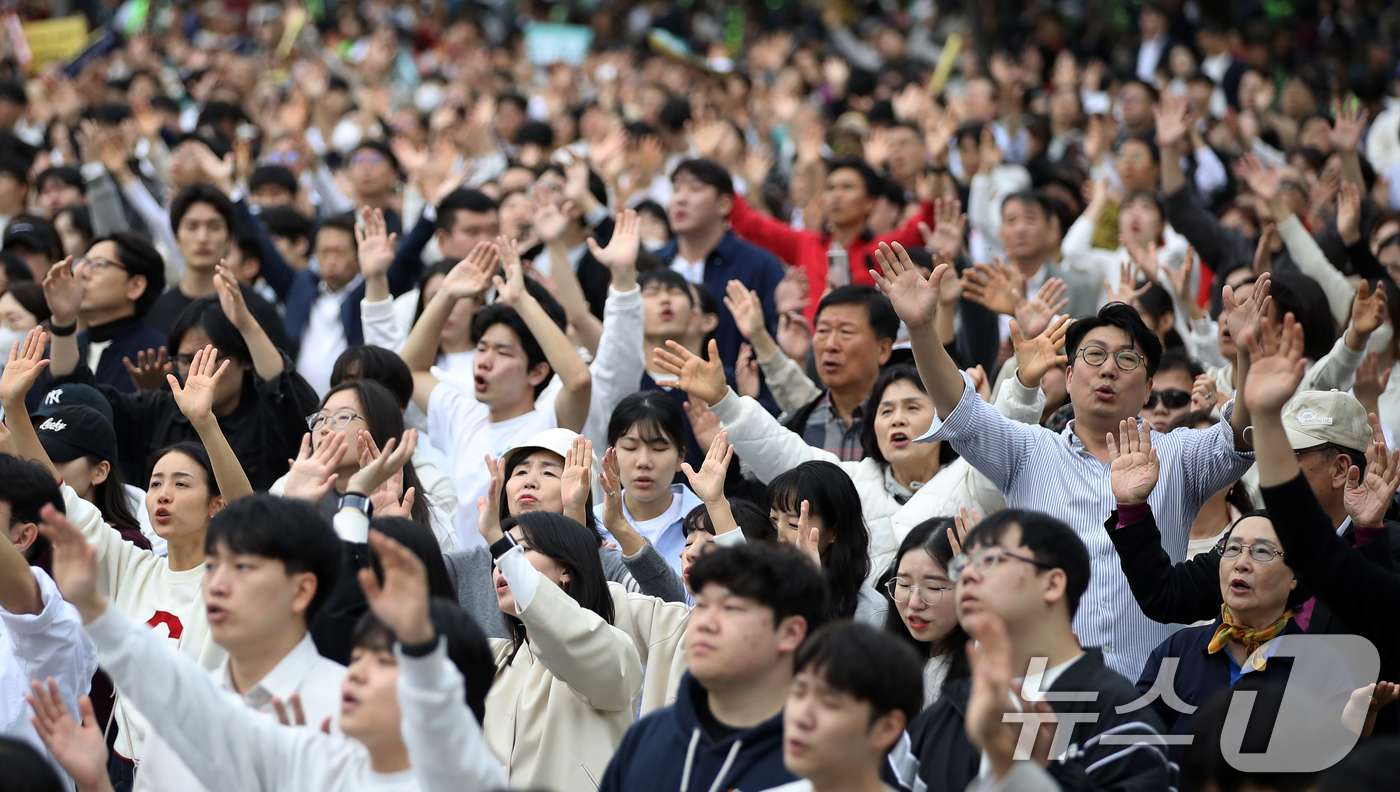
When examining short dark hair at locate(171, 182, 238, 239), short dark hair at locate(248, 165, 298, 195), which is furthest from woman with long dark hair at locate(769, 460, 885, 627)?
short dark hair at locate(248, 165, 298, 195)

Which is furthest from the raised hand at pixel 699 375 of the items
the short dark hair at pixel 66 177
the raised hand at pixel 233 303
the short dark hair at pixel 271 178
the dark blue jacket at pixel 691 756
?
the short dark hair at pixel 66 177

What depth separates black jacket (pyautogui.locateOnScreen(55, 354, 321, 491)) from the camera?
5.43 m

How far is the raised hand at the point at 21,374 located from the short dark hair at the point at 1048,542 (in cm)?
315

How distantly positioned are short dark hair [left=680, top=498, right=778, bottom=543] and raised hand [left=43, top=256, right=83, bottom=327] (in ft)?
9.16

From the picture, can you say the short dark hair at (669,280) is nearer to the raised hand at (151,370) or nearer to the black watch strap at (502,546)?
the raised hand at (151,370)

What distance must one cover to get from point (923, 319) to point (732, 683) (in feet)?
4.97

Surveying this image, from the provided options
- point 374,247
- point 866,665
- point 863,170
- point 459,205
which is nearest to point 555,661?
point 866,665

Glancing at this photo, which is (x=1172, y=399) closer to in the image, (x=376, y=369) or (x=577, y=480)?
(x=577, y=480)

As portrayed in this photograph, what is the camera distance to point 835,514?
434 centimetres

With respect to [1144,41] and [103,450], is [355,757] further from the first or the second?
[1144,41]

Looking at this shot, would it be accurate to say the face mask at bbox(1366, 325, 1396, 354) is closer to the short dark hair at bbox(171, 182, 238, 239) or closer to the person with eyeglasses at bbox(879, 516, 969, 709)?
the person with eyeglasses at bbox(879, 516, 969, 709)

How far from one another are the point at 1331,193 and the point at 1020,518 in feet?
18.6

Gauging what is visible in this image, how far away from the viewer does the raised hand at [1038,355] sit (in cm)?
455

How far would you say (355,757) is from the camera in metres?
2.91
